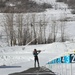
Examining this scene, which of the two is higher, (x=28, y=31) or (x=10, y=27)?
(x=10, y=27)

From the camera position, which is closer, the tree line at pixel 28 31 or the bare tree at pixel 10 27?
the tree line at pixel 28 31

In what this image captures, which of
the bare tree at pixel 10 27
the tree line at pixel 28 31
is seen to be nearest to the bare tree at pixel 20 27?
the tree line at pixel 28 31

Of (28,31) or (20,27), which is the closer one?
(20,27)

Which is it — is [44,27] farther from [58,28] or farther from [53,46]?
[53,46]

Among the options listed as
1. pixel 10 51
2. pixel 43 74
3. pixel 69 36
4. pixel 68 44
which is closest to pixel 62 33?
pixel 69 36

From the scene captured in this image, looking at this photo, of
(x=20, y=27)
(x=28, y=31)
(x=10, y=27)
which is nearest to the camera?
(x=10, y=27)

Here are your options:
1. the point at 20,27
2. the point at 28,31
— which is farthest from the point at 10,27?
the point at 28,31

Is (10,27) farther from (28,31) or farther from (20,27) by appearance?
(28,31)

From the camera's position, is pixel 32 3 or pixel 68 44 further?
pixel 32 3

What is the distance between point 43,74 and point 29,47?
28989 mm

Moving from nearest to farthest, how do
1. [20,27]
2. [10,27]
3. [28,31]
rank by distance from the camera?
1. [10,27]
2. [20,27]
3. [28,31]

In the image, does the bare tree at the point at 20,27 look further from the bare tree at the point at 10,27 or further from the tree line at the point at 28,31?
the bare tree at the point at 10,27

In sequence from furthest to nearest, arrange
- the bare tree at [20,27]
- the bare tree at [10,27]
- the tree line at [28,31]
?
the bare tree at [10,27] < the tree line at [28,31] < the bare tree at [20,27]

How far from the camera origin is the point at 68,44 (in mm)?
45469
